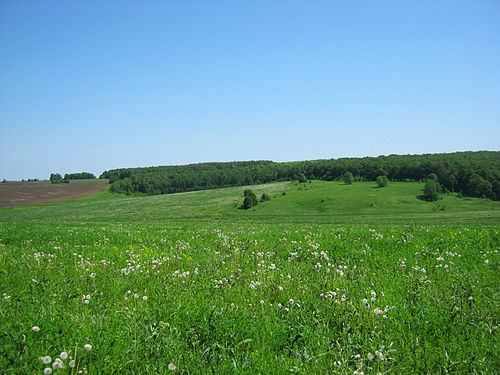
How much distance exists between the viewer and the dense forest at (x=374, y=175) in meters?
103

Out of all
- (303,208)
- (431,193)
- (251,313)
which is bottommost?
(303,208)

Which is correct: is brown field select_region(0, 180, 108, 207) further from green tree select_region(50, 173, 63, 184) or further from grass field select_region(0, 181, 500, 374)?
grass field select_region(0, 181, 500, 374)

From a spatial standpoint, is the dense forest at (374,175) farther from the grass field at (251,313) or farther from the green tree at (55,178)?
the grass field at (251,313)

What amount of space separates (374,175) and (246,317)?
517 feet

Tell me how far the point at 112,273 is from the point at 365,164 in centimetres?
16642

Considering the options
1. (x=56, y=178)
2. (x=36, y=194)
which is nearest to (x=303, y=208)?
(x=36, y=194)

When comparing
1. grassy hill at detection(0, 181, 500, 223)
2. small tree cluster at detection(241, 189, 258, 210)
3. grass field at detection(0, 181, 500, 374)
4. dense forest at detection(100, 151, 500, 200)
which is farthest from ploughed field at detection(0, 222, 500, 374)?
dense forest at detection(100, 151, 500, 200)

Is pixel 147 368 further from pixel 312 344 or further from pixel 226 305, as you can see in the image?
pixel 312 344

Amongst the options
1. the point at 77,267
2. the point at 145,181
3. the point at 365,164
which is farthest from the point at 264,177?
the point at 77,267

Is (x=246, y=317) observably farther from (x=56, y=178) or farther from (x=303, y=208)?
(x=56, y=178)

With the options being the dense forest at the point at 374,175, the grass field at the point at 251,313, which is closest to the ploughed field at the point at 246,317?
the grass field at the point at 251,313

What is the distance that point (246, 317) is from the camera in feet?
12.7

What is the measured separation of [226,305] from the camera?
167 inches

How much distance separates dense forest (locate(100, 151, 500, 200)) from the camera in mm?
102688
